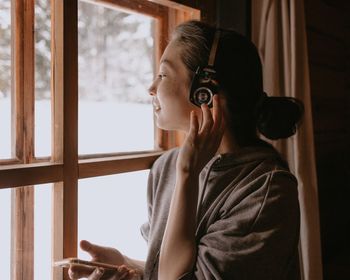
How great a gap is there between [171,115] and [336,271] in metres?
1.41

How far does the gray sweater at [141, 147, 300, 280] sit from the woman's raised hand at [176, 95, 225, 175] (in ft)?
0.37

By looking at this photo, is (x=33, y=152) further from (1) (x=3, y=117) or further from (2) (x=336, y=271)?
(2) (x=336, y=271)

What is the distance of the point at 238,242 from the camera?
865 mm

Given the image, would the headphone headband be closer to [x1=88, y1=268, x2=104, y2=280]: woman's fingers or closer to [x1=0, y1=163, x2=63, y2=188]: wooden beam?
[x1=0, y1=163, x2=63, y2=188]: wooden beam

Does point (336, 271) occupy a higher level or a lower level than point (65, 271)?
lower

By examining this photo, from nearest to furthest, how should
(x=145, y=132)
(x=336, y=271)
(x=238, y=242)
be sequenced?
(x=238, y=242) < (x=145, y=132) < (x=336, y=271)

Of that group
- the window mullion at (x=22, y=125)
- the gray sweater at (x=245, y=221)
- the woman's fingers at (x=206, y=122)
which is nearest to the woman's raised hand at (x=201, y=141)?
the woman's fingers at (x=206, y=122)

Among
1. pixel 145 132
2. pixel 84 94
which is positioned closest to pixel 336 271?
pixel 145 132

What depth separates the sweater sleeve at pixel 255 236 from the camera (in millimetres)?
857

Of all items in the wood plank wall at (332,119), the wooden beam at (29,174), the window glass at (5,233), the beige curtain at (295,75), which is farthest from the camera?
the wood plank wall at (332,119)

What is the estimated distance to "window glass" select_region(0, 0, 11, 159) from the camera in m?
0.95

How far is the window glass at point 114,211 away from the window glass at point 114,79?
100mm

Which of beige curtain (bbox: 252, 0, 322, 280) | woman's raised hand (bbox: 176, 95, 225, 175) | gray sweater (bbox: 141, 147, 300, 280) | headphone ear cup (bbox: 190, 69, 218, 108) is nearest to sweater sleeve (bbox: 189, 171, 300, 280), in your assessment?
gray sweater (bbox: 141, 147, 300, 280)

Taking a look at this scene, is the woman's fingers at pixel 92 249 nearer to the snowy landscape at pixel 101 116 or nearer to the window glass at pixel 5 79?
the snowy landscape at pixel 101 116
